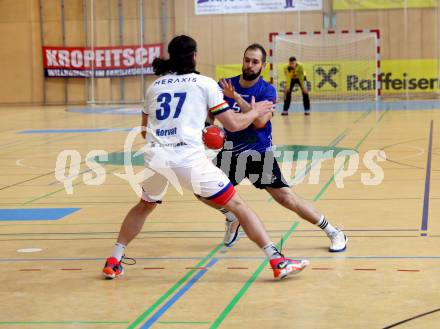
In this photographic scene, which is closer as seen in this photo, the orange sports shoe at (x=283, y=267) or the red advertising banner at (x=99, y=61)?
the orange sports shoe at (x=283, y=267)

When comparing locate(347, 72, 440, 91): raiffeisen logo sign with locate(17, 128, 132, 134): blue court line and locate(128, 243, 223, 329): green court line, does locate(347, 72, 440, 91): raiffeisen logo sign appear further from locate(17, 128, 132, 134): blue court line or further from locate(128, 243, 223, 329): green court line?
locate(128, 243, 223, 329): green court line

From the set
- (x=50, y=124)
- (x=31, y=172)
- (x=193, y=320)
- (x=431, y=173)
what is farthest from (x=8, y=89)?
(x=193, y=320)

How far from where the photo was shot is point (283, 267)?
6.68 meters

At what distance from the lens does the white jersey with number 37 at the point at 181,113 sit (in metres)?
6.62

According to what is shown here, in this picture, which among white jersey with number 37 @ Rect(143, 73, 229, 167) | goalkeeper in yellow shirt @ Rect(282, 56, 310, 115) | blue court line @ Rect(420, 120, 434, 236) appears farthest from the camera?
goalkeeper in yellow shirt @ Rect(282, 56, 310, 115)

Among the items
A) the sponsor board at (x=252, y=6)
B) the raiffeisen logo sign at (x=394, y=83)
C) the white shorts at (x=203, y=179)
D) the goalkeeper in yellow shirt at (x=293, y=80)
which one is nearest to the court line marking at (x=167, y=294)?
the white shorts at (x=203, y=179)

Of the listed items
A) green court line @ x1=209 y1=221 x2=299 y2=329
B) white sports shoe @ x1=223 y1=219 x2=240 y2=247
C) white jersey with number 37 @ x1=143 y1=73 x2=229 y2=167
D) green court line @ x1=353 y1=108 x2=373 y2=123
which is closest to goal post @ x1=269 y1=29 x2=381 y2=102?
green court line @ x1=353 y1=108 x2=373 y2=123

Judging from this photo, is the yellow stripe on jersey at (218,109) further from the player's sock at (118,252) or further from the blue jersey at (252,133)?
the player's sock at (118,252)

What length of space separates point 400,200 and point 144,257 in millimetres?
4054

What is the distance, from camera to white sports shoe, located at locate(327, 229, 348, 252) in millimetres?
7746

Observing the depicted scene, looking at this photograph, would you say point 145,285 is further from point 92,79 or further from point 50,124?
point 92,79

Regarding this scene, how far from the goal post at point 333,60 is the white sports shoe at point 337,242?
2599cm

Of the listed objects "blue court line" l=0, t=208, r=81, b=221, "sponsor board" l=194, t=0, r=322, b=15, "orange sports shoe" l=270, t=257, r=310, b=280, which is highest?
"sponsor board" l=194, t=0, r=322, b=15

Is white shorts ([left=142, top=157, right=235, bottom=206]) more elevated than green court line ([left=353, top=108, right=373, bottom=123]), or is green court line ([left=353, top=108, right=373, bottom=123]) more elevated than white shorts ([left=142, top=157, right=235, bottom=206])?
white shorts ([left=142, top=157, right=235, bottom=206])
